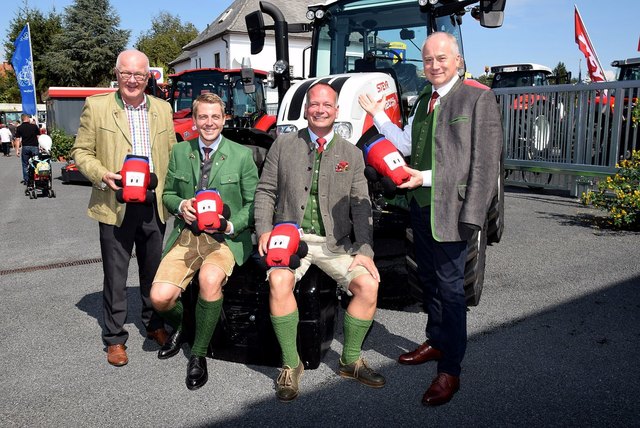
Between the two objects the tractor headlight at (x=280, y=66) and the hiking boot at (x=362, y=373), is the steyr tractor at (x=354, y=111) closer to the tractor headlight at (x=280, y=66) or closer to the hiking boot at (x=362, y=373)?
the tractor headlight at (x=280, y=66)

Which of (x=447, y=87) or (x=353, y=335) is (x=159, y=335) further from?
(x=447, y=87)

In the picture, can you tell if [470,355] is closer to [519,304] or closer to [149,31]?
[519,304]

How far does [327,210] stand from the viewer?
3.58 metres

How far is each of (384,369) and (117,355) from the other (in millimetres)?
1841

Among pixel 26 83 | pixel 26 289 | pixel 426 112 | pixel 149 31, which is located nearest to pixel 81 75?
pixel 26 83

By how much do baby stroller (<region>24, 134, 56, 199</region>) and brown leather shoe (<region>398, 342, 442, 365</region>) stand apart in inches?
440

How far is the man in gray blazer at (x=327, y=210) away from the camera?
3.43 meters

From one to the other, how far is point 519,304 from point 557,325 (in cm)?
50

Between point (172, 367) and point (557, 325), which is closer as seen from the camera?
point (172, 367)

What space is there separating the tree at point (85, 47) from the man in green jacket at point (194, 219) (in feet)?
155

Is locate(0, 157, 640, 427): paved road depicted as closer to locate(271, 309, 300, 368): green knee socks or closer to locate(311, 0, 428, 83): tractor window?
locate(271, 309, 300, 368): green knee socks

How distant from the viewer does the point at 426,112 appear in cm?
335

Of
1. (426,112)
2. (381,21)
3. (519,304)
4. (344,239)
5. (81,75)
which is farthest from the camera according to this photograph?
(81,75)

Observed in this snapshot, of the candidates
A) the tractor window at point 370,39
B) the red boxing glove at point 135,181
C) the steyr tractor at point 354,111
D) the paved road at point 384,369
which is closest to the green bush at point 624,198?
the paved road at point 384,369
